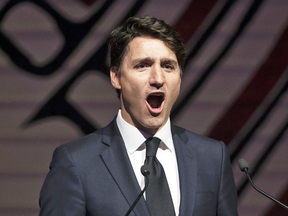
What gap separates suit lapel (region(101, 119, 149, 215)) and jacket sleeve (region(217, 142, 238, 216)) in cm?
51

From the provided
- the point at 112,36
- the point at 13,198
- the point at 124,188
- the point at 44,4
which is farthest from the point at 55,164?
the point at 44,4

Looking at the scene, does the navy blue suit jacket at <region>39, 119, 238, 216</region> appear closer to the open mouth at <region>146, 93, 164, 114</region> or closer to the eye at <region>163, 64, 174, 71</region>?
the open mouth at <region>146, 93, 164, 114</region>

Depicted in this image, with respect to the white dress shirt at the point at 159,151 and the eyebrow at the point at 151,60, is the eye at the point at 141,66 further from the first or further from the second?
the white dress shirt at the point at 159,151

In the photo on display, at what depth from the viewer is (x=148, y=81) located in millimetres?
1709

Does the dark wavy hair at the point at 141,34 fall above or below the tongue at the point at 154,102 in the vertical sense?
above

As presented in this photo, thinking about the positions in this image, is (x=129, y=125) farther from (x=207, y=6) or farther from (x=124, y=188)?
(x=207, y=6)

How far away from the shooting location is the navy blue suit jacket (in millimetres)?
1566

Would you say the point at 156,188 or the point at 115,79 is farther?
the point at 115,79

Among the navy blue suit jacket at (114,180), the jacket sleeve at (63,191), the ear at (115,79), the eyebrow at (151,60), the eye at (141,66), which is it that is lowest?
the jacket sleeve at (63,191)

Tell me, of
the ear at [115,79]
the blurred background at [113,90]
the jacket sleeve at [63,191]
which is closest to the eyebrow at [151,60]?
the ear at [115,79]

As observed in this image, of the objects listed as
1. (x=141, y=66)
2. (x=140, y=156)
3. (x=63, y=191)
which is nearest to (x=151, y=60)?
(x=141, y=66)

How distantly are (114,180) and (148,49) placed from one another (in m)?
0.73

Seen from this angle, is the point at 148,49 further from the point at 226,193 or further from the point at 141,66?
the point at 226,193

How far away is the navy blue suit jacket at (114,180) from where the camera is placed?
157 centimetres
